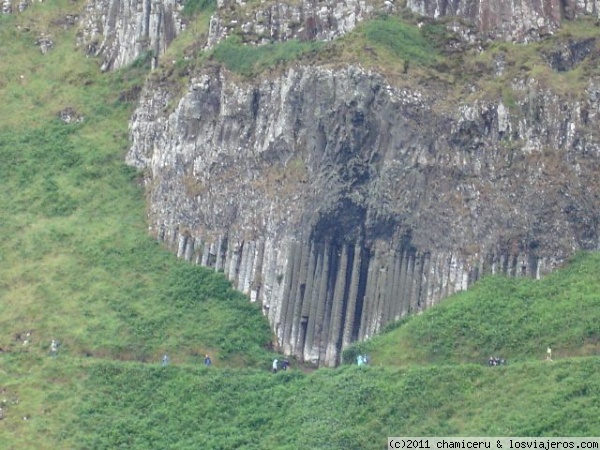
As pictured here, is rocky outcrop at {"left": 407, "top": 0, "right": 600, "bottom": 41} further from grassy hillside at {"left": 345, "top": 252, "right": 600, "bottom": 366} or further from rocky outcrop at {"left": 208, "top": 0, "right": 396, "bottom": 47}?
grassy hillside at {"left": 345, "top": 252, "right": 600, "bottom": 366}

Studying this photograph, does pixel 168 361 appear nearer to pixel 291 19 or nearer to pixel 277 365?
pixel 277 365

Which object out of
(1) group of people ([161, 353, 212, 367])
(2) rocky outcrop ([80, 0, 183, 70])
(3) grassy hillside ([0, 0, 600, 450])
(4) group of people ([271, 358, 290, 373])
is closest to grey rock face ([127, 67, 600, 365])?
(4) group of people ([271, 358, 290, 373])

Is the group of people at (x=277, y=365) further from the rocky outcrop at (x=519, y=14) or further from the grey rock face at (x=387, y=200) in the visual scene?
the rocky outcrop at (x=519, y=14)

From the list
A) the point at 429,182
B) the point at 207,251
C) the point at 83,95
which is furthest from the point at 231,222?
the point at 83,95

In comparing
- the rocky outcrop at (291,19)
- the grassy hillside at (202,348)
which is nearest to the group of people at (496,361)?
the grassy hillside at (202,348)

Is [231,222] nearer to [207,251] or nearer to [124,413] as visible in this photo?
[207,251]

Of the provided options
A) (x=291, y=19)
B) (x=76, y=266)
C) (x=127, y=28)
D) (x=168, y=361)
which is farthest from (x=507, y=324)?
(x=127, y=28)
